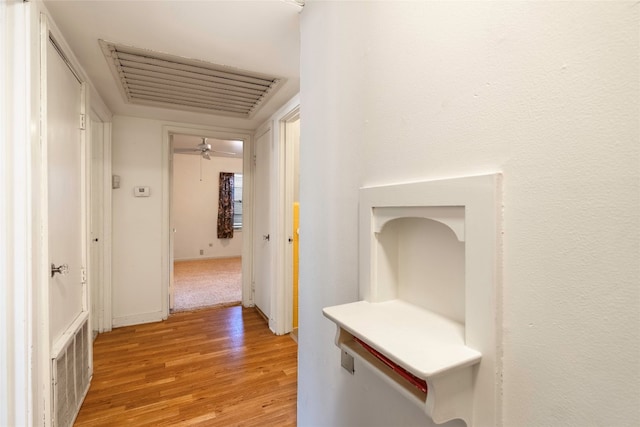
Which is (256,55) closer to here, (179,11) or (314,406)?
(179,11)

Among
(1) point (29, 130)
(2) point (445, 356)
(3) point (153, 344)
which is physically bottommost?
(3) point (153, 344)

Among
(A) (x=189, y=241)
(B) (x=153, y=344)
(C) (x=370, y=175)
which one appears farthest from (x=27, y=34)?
(A) (x=189, y=241)

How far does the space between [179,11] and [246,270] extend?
2.67 meters

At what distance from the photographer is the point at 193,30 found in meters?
1.50

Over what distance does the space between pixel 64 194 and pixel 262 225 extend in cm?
180

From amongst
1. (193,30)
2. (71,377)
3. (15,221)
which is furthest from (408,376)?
(71,377)

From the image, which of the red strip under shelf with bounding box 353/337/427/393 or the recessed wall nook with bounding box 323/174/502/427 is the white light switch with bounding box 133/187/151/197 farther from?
the red strip under shelf with bounding box 353/337/427/393

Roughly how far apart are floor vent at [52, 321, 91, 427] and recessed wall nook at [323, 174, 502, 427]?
1492 millimetres

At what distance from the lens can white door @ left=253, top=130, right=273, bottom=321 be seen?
9.82ft

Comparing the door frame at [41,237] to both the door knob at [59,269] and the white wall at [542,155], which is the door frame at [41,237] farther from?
the white wall at [542,155]

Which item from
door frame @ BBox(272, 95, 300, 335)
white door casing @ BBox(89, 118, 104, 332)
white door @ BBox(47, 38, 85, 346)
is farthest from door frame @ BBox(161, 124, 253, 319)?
white door @ BBox(47, 38, 85, 346)

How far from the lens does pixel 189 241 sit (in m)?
6.55

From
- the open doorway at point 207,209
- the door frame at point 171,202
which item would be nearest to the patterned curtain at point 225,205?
the open doorway at point 207,209

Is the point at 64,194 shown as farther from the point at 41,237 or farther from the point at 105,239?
the point at 105,239
